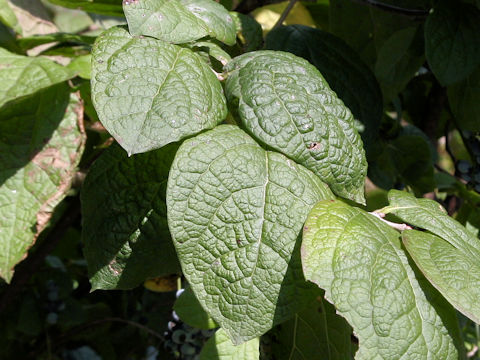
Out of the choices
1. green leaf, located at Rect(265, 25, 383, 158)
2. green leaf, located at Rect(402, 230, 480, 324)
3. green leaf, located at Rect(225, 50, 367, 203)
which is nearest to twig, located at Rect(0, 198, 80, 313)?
green leaf, located at Rect(265, 25, 383, 158)

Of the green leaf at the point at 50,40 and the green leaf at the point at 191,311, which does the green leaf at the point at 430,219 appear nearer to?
the green leaf at the point at 191,311

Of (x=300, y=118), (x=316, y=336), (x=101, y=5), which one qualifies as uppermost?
(x=300, y=118)

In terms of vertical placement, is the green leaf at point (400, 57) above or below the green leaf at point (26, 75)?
above

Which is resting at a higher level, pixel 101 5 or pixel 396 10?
pixel 396 10

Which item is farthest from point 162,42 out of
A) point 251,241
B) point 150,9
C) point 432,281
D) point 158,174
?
point 432,281

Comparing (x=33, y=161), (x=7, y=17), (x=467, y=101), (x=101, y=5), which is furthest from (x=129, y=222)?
(x=467, y=101)

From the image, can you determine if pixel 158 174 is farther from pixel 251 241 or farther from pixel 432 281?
pixel 432 281

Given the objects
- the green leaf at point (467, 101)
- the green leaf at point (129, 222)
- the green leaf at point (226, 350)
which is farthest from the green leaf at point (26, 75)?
the green leaf at point (467, 101)

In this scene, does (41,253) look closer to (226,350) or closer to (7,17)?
(7,17)
